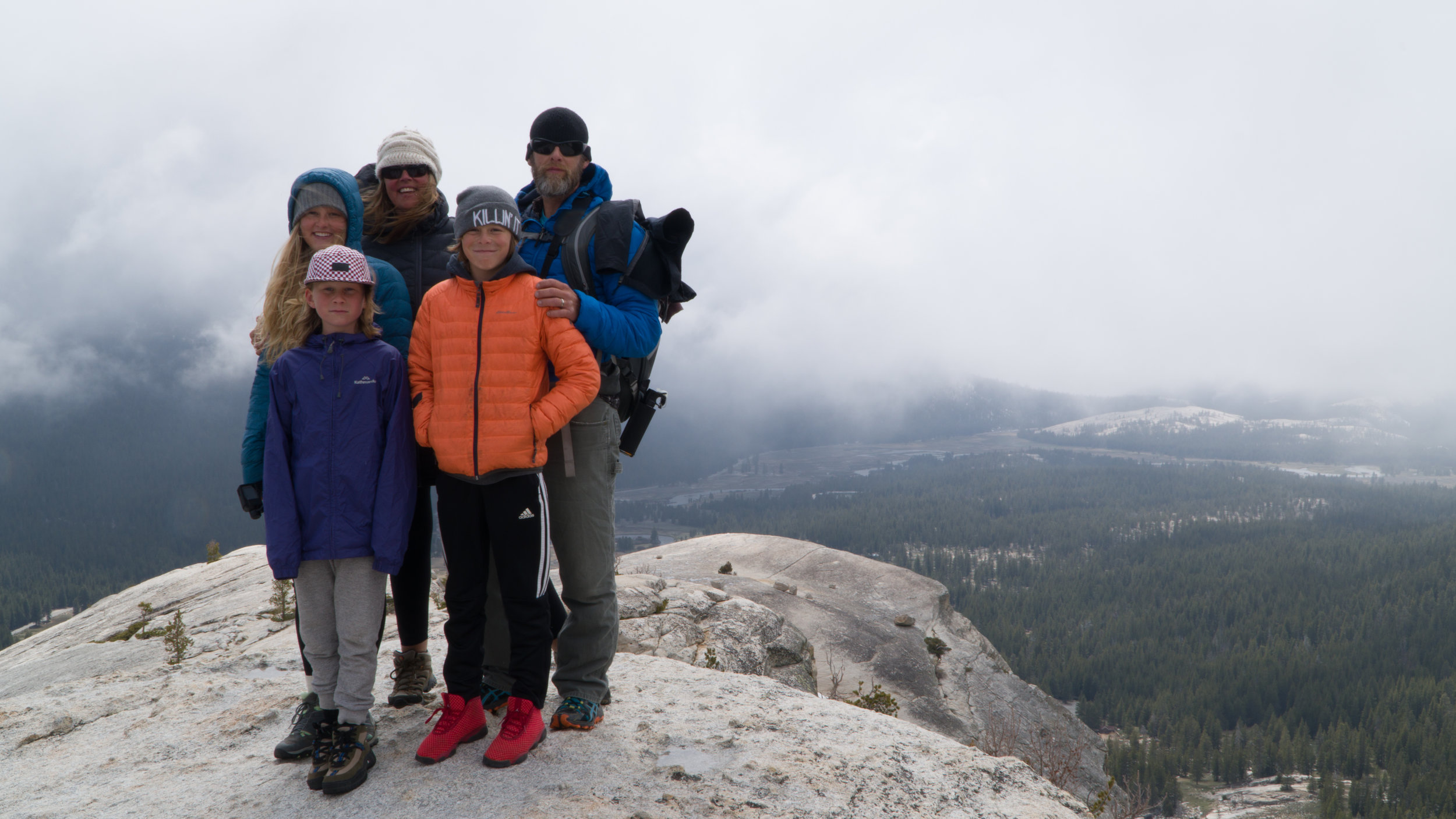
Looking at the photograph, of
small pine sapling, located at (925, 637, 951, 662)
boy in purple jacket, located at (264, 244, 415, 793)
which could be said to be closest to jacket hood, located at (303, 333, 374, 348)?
boy in purple jacket, located at (264, 244, 415, 793)

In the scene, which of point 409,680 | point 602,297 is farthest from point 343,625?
point 602,297

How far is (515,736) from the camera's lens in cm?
428

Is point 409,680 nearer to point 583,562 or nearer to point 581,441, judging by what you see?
point 583,562

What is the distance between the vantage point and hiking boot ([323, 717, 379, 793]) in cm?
404

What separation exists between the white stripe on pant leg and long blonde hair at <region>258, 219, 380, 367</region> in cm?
135

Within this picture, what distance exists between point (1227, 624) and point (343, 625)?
13075cm

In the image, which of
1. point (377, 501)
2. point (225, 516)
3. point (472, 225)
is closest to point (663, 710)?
→ point (377, 501)

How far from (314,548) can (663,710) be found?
2666 millimetres

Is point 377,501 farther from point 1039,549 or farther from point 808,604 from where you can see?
point 1039,549

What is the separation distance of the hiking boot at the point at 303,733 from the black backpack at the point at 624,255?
2.47 m

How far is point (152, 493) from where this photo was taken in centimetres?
19825

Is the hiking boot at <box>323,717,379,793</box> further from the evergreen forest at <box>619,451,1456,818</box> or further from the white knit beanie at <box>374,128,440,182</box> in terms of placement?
the evergreen forest at <box>619,451,1456,818</box>

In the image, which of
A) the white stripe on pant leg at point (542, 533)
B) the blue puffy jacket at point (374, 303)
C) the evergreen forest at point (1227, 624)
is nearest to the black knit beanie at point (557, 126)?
the blue puffy jacket at point (374, 303)

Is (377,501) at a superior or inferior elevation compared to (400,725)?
superior
